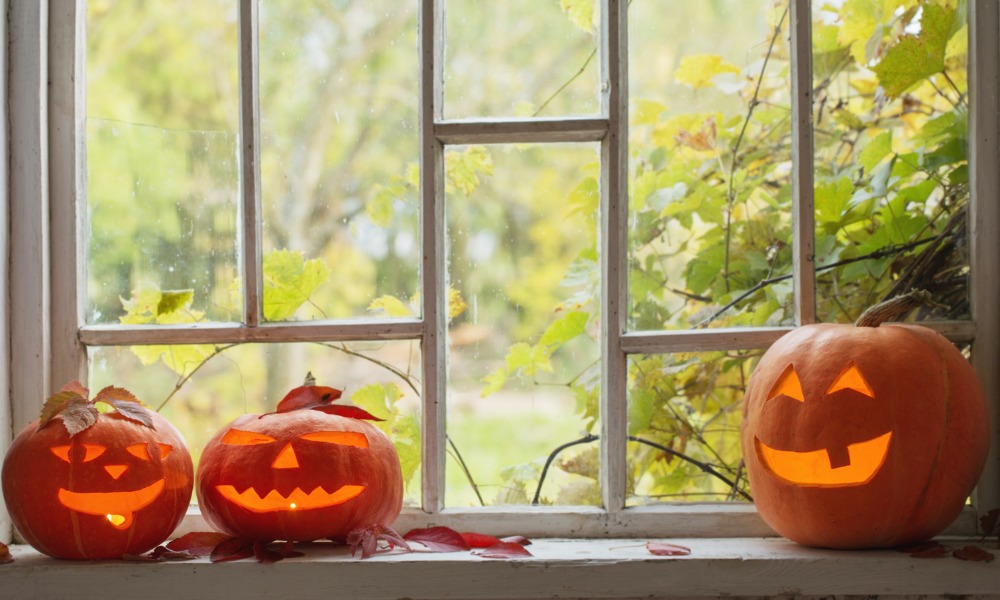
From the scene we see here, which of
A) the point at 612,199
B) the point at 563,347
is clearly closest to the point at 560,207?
the point at 612,199

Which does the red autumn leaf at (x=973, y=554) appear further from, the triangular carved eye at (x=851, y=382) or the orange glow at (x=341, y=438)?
the orange glow at (x=341, y=438)

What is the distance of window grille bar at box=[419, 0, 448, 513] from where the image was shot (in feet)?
3.87

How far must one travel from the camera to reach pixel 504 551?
103 cm

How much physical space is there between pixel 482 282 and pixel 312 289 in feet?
0.84

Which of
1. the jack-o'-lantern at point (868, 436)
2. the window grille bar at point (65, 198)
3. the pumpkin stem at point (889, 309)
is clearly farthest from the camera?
the window grille bar at point (65, 198)

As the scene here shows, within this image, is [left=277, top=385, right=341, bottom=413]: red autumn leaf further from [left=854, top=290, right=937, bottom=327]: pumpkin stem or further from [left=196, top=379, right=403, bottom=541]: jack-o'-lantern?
[left=854, top=290, right=937, bottom=327]: pumpkin stem

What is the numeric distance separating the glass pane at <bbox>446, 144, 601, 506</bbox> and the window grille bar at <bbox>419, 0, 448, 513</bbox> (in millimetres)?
28

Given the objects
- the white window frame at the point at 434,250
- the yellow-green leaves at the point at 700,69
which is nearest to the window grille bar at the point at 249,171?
the white window frame at the point at 434,250

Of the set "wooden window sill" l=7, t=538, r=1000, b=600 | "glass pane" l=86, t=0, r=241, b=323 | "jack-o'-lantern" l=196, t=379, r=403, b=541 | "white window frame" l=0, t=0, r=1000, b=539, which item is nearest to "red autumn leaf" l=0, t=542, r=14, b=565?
"wooden window sill" l=7, t=538, r=1000, b=600

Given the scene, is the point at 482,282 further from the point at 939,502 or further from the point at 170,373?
the point at 939,502

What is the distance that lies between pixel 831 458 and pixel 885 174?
1.51ft

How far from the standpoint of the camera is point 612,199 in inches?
46.4

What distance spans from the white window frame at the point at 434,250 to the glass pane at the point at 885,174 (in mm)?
35

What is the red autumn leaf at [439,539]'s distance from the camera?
1057mm
